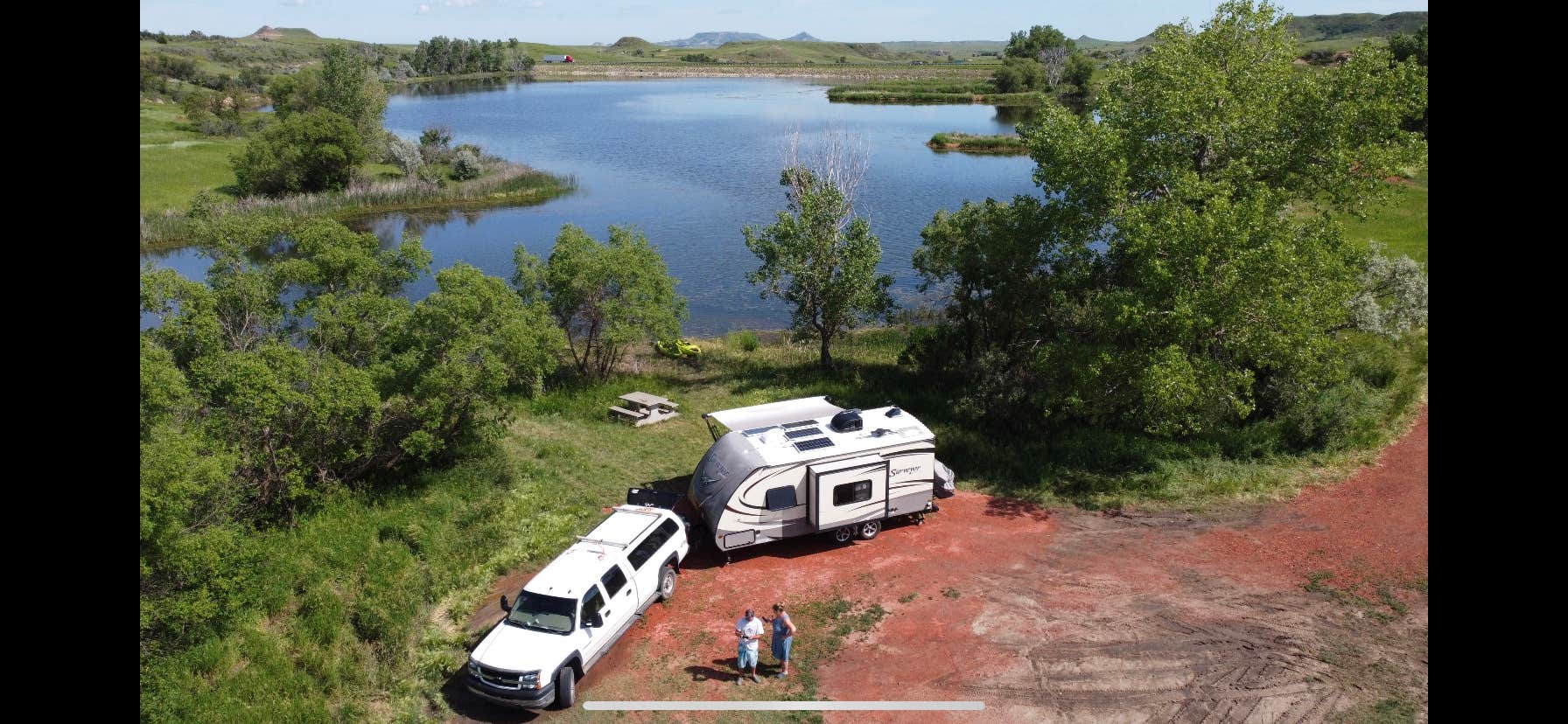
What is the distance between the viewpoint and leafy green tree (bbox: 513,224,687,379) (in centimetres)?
2795

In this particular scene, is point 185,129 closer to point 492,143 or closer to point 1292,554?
point 492,143

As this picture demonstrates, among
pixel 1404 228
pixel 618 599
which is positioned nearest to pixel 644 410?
pixel 618 599

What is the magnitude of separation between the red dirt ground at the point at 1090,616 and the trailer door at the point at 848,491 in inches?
30.3

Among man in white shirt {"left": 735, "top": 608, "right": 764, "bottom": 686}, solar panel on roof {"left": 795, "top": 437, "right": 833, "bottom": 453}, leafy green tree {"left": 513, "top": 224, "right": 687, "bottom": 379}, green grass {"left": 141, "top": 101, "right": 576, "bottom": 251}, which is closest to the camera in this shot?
man in white shirt {"left": 735, "top": 608, "right": 764, "bottom": 686}

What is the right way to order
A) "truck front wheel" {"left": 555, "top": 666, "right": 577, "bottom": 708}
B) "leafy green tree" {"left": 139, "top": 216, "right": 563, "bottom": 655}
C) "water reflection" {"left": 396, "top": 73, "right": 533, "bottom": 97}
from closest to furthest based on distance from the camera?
"truck front wheel" {"left": 555, "top": 666, "right": 577, "bottom": 708} → "leafy green tree" {"left": 139, "top": 216, "right": 563, "bottom": 655} → "water reflection" {"left": 396, "top": 73, "right": 533, "bottom": 97}

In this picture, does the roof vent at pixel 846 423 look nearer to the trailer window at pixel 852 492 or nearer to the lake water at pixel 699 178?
the trailer window at pixel 852 492

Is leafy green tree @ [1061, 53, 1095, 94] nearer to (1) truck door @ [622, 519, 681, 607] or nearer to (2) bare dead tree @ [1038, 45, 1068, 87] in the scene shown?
(2) bare dead tree @ [1038, 45, 1068, 87]

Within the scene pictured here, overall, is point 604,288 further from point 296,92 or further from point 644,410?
point 296,92

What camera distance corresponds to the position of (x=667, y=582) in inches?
654

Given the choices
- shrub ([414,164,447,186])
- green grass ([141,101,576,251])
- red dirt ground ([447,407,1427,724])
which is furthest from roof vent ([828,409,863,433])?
shrub ([414,164,447,186])

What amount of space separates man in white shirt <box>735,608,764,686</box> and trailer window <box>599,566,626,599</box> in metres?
2.21

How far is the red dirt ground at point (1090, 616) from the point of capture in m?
13.9
